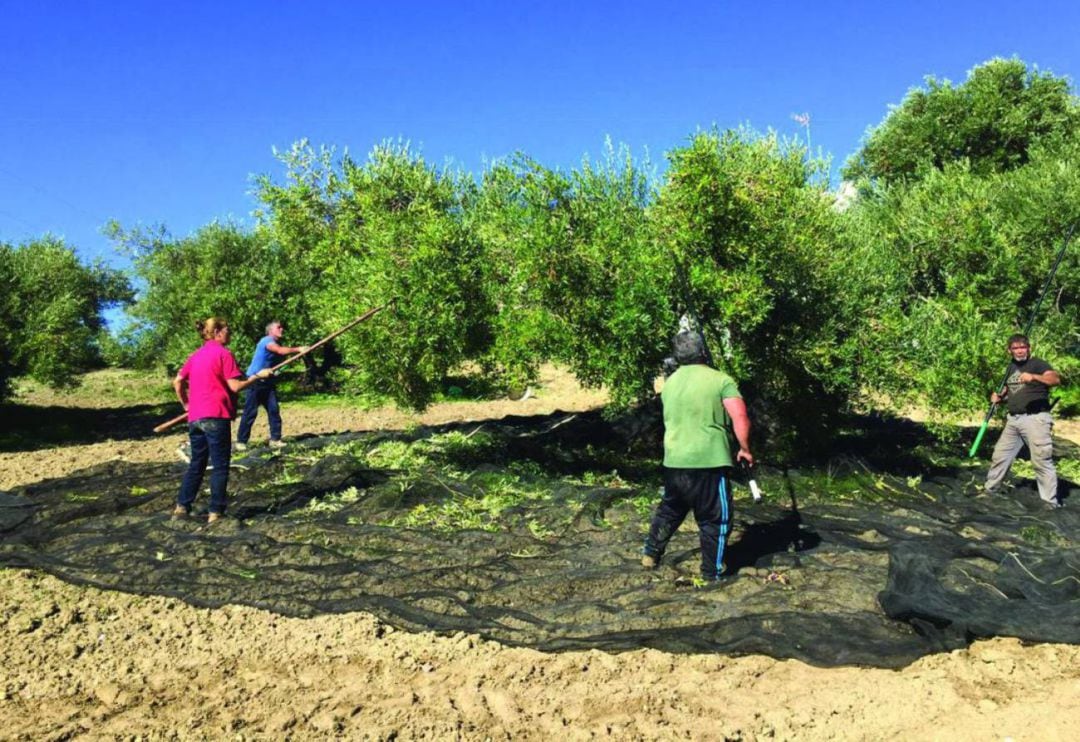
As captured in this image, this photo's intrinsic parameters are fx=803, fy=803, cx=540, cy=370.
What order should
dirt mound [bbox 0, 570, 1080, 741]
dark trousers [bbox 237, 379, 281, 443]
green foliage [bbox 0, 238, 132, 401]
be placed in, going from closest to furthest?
dirt mound [bbox 0, 570, 1080, 741] < dark trousers [bbox 237, 379, 281, 443] < green foliage [bbox 0, 238, 132, 401]

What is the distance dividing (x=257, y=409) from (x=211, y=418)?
15.2ft

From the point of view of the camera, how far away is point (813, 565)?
22.5ft

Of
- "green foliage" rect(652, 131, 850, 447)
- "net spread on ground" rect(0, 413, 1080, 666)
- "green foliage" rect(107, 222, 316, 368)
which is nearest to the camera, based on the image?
"net spread on ground" rect(0, 413, 1080, 666)

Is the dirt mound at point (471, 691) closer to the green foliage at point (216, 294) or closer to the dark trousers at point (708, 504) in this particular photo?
the dark trousers at point (708, 504)

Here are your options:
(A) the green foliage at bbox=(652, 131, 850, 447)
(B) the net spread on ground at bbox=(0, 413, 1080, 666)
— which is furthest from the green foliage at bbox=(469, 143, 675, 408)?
(B) the net spread on ground at bbox=(0, 413, 1080, 666)

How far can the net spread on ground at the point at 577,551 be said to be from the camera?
5.69m

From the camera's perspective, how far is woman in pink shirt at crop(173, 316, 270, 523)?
28.9ft

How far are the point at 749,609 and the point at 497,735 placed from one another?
88.0 inches

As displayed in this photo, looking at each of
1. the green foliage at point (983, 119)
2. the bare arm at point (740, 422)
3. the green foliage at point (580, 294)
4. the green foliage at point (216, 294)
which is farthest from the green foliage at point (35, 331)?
the green foliage at point (983, 119)

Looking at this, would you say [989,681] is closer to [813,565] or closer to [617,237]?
[813,565]

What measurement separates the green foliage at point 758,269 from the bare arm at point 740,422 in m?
2.71

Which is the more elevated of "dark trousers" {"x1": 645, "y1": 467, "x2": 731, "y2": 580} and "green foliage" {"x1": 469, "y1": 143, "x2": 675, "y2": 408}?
"green foliage" {"x1": 469, "y1": 143, "x2": 675, "y2": 408}

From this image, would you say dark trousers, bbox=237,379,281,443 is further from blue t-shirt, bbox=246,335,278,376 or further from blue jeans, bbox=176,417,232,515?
blue jeans, bbox=176,417,232,515

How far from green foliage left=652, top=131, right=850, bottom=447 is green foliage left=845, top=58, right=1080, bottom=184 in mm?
15698
